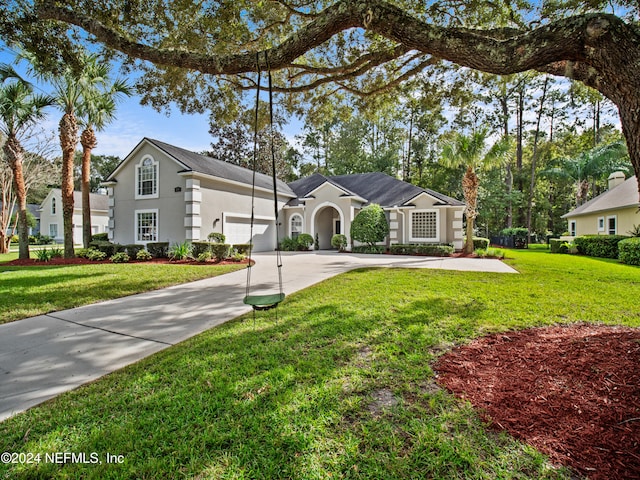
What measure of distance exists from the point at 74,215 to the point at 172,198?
22.5m

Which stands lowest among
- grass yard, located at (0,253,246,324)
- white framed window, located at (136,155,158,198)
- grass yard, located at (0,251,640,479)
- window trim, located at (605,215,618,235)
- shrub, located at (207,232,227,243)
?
grass yard, located at (0,251,640,479)

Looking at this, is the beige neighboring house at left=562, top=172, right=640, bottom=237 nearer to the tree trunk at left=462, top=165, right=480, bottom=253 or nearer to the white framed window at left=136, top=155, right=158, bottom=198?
the tree trunk at left=462, top=165, right=480, bottom=253

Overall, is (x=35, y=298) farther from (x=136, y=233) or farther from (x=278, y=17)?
(x=136, y=233)

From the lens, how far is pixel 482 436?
2.27m

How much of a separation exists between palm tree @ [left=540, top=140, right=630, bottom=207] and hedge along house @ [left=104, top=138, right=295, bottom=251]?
26981 mm

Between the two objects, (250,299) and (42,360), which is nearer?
(42,360)

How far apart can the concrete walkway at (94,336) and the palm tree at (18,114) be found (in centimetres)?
1147

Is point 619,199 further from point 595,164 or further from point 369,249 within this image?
point 369,249

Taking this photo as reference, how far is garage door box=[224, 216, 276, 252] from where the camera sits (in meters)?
17.4

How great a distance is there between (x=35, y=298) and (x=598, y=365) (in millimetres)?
9648

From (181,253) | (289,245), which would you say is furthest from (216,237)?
(289,245)

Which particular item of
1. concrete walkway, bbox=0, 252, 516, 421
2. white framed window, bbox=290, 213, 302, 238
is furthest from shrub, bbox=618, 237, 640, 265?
white framed window, bbox=290, 213, 302, 238

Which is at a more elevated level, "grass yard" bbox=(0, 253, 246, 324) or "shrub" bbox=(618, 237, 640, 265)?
"shrub" bbox=(618, 237, 640, 265)

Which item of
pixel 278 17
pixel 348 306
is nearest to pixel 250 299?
pixel 348 306
